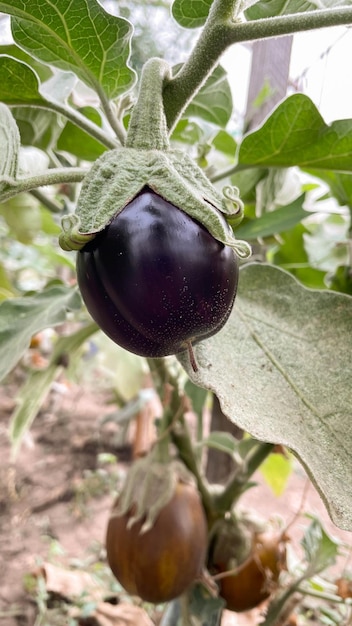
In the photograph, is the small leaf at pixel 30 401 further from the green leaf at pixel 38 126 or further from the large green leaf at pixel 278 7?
the large green leaf at pixel 278 7

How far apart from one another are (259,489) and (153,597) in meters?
1.21

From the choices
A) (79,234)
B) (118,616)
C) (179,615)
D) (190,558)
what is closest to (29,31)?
(79,234)

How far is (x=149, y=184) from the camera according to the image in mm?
283

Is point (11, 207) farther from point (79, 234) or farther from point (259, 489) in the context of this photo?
point (259, 489)

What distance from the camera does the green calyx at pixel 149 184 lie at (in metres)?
0.27

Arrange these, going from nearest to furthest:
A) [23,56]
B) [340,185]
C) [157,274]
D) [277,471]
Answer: [157,274], [23,56], [340,185], [277,471]

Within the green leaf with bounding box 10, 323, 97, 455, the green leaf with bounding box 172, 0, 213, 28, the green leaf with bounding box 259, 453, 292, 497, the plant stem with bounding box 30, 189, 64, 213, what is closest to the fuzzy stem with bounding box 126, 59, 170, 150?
the green leaf with bounding box 172, 0, 213, 28

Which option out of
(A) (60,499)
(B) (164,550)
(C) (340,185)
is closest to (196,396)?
(B) (164,550)

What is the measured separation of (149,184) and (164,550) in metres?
0.50

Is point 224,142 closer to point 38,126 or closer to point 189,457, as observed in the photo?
point 38,126

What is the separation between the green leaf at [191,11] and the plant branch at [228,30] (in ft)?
0.30

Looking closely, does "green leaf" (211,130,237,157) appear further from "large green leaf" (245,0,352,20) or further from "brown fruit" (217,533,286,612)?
"brown fruit" (217,533,286,612)

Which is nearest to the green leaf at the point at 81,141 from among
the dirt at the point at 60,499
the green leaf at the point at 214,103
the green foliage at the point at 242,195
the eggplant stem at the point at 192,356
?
the green foliage at the point at 242,195

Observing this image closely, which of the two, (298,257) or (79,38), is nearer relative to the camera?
(79,38)
